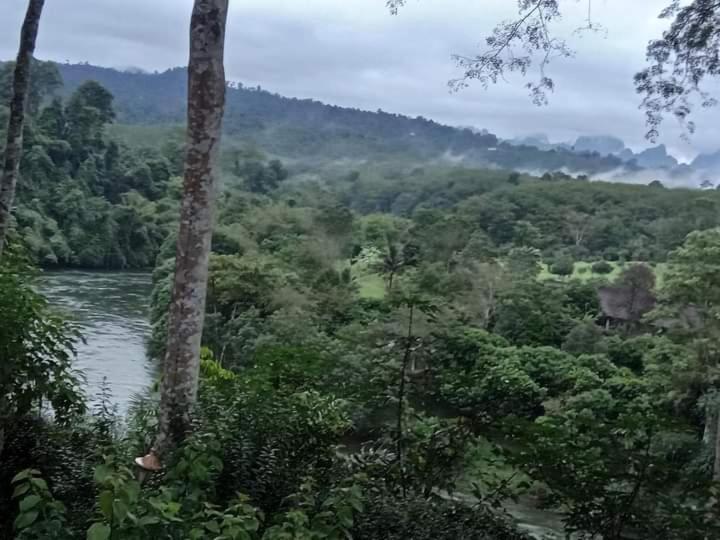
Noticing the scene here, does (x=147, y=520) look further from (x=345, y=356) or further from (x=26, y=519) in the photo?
(x=345, y=356)

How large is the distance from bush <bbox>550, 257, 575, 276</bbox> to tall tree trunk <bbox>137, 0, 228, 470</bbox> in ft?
80.1

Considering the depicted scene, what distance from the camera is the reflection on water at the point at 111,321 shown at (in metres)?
15.1

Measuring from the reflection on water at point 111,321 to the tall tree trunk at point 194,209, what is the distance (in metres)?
8.72

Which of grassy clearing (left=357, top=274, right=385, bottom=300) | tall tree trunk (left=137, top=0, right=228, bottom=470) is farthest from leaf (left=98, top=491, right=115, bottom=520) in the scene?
grassy clearing (left=357, top=274, right=385, bottom=300)

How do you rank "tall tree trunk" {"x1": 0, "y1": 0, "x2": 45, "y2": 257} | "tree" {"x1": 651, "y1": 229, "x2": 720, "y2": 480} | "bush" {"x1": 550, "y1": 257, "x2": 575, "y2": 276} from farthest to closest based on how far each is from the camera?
"bush" {"x1": 550, "y1": 257, "x2": 575, "y2": 276} → "tree" {"x1": 651, "y1": 229, "x2": 720, "y2": 480} → "tall tree trunk" {"x1": 0, "y1": 0, "x2": 45, "y2": 257}

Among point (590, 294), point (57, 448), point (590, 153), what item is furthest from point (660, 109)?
point (590, 153)

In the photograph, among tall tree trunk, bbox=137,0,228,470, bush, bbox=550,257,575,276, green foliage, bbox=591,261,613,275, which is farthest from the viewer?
green foliage, bbox=591,261,613,275

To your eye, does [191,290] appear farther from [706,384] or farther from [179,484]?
[706,384]

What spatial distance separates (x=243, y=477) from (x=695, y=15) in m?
3.27

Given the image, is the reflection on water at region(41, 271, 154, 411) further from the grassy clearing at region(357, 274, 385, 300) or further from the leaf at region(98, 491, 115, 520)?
the leaf at region(98, 491, 115, 520)

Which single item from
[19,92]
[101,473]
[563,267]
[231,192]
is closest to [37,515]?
[101,473]

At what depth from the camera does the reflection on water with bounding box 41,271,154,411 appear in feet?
49.6

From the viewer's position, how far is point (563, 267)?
26219 mm

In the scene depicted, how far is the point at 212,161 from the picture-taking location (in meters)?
2.98
